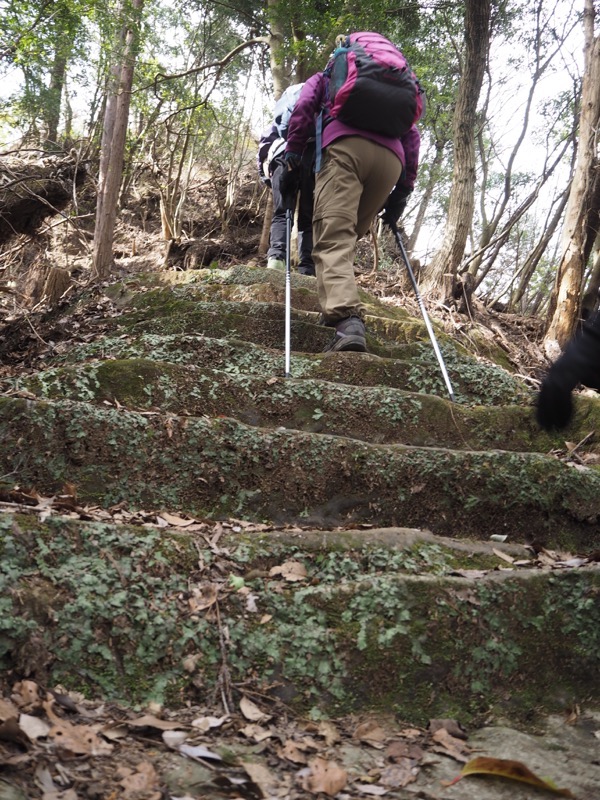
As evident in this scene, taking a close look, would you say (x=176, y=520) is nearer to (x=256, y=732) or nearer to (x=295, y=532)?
(x=295, y=532)

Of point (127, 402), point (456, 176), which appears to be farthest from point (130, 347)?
point (456, 176)

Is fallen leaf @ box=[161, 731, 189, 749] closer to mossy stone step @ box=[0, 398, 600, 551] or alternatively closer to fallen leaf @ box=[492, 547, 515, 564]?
mossy stone step @ box=[0, 398, 600, 551]

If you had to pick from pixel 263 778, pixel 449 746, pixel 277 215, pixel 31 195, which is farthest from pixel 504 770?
pixel 31 195

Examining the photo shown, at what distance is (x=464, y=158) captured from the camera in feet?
29.0

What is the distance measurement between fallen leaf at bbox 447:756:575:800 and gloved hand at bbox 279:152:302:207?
4.18 meters

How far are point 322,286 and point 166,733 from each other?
358cm

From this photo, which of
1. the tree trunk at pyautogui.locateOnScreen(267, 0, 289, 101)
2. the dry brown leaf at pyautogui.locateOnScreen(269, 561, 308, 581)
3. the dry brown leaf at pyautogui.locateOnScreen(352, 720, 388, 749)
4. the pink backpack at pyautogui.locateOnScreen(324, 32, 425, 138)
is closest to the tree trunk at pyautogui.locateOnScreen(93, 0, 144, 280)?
the tree trunk at pyautogui.locateOnScreen(267, 0, 289, 101)

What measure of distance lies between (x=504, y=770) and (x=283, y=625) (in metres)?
0.79

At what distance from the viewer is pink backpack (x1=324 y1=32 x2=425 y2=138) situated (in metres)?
4.30

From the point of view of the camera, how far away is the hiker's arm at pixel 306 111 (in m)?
4.61

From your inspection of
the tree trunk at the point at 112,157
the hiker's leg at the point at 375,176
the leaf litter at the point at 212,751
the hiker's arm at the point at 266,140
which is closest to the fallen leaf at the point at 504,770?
the leaf litter at the point at 212,751

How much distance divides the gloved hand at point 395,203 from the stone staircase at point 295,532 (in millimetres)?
1433

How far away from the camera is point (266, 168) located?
6277mm

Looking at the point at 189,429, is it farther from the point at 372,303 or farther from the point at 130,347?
the point at 372,303
